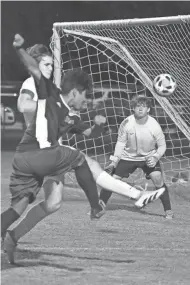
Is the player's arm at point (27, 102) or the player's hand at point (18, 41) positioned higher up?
the player's hand at point (18, 41)

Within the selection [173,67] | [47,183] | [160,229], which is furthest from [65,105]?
[173,67]

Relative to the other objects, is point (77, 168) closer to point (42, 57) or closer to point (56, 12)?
point (42, 57)

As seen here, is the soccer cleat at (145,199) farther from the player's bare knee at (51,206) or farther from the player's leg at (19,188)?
the player's leg at (19,188)

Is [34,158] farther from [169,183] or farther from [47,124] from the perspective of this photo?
[169,183]

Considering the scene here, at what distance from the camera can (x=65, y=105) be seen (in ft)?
22.5

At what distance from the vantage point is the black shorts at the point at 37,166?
6.72 meters

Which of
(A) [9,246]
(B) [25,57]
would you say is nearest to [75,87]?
(B) [25,57]

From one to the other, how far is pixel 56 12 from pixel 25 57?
22555 millimetres

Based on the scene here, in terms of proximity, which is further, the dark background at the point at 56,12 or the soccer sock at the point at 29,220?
the dark background at the point at 56,12

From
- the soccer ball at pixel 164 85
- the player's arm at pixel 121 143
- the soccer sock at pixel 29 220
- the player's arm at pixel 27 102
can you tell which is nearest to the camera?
the soccer sock at pixel 29 220

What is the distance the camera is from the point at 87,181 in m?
6.97

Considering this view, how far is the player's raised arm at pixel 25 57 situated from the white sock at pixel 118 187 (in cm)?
101

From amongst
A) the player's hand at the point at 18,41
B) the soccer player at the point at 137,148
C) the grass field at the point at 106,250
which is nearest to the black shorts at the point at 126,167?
the soccer player at the point at 137,148

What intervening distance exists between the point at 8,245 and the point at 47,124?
1.05 meters
